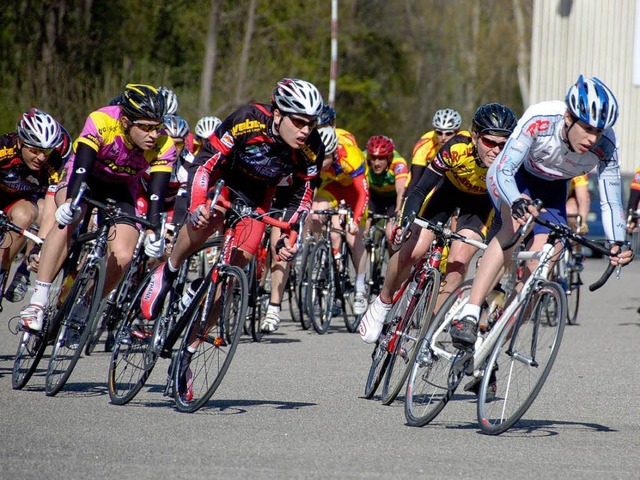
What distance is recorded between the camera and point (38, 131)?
9.52m

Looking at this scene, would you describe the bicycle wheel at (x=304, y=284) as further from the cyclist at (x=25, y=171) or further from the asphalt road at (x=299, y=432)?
the cyclist at (x=25, y=171)

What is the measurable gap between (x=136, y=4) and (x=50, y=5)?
4173 millimetres

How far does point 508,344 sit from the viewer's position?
712cm

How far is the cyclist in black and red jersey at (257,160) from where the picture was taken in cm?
779

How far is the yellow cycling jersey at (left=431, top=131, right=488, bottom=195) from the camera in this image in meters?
8.97

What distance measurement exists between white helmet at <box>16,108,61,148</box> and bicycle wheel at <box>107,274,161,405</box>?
1.88 metres

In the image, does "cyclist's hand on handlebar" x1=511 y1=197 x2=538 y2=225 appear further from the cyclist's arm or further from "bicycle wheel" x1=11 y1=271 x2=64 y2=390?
"bicycle wheel" x1=11 y1=271 x2=64 y2=390

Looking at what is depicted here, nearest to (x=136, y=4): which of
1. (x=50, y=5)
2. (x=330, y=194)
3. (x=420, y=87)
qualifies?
(x=50, y=5)

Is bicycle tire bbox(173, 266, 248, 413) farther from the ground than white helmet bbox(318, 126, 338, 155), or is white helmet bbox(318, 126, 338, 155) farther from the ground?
white helmet bbox(318, 126, 338, 155)

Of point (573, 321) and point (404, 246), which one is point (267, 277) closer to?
point (573, 321)

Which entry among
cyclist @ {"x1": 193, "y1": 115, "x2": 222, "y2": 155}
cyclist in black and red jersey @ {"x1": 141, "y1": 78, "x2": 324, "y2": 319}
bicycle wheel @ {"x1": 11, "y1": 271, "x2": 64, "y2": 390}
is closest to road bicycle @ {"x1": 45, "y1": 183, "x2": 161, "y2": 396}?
bicycle wheel @ {"x1": 11, "y1": 271, "x2": 64, "y2": 390}

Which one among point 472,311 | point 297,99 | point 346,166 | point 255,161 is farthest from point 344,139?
point 472,311

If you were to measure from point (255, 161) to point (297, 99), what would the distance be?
53cm

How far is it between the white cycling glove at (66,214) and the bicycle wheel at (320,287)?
4.67m
